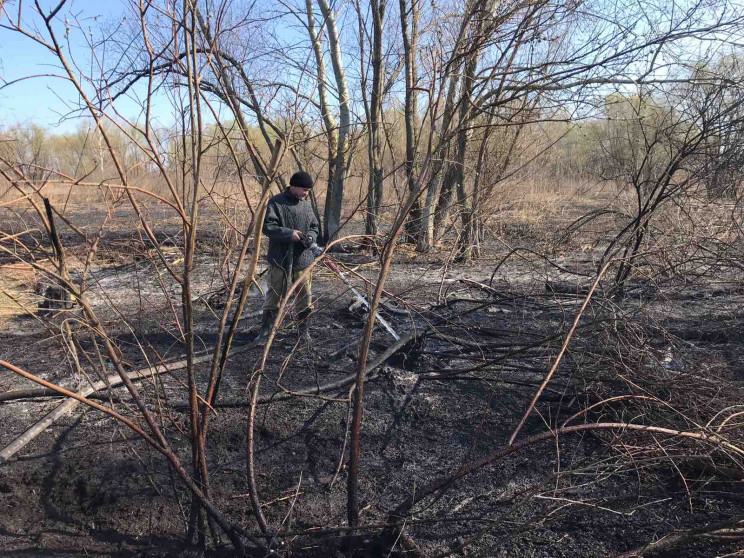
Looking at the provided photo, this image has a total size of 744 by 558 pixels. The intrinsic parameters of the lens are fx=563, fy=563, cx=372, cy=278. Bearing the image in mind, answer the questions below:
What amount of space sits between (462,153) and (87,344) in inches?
251

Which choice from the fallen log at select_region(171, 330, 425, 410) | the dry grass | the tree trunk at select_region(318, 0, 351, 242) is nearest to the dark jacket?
the fallen log at select_region(171, 330, 425, 410)

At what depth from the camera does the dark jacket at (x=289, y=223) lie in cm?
541

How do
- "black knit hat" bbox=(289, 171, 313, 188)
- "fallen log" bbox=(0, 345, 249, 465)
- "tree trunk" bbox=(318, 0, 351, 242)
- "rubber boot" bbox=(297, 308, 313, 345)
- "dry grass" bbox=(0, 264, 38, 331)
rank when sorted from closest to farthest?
"dry grass" bbox=(0, 264, 38, 331) < "fallen log" bbox=(0, 345, 249, 465) < "rubber boot" bbox=(297, 308, 313, 345) < "black knit hat" bbox=(289, 171, 313, 188) < "tree trunk" bbox=(318, 0, 351, 242)

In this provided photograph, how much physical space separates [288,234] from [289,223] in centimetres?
26

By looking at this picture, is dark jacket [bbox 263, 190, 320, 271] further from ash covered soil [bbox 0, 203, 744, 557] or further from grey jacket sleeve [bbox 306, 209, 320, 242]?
ash covered soil [bbox 0, 203, 744, 557]

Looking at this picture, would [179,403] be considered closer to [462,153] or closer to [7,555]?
[7,555]

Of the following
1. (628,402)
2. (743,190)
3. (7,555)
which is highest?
(743,190)

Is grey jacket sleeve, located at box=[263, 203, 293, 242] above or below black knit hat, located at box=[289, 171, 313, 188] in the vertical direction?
below

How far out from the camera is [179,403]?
4230mm

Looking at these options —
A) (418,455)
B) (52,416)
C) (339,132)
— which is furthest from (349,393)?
Result: (339,132)

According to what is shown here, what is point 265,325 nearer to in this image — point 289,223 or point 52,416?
point 289,223

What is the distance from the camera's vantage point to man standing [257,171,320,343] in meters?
5.31

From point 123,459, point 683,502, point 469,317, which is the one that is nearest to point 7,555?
point 123,459

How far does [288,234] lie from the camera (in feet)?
17.3
